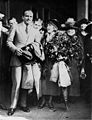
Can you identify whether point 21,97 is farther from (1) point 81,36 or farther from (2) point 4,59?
(1) point 81,36

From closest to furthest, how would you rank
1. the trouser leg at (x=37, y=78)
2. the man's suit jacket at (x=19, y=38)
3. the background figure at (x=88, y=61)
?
the man's suit jacket at (x=19, y=38) < the trouser leg at (x=37, y=78) < the background figure at (x=88, y=61)

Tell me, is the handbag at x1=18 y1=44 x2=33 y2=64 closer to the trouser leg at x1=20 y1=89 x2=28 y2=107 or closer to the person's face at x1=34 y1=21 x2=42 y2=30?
the person's face at x1=34 y1=21 x2=42 y2=30

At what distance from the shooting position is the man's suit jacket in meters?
3.52

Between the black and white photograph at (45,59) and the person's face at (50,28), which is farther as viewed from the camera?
the person's face at (50,28)

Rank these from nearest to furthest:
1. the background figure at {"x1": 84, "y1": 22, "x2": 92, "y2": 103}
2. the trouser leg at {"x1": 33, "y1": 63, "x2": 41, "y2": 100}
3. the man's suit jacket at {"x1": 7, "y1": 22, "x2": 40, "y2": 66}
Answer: the man's suit jacket at {"x1": 7, "y1": 22, "x2": 40, "y2": 66}, the trouser leg at {"x1": 33, "y1": 63, "x2": 41, "y2": 100}, the background figure at {"x1": 84, "y1": 22, "x2": 92, "y2": 103}

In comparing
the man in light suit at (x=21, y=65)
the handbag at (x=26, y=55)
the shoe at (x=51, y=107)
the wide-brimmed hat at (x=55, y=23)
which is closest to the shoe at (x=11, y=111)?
the man in light suit at (x=21, y=65)

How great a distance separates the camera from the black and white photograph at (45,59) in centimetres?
356

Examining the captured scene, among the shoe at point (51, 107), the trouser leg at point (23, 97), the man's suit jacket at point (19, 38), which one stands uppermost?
the man's suit jacket at point (19, 38)

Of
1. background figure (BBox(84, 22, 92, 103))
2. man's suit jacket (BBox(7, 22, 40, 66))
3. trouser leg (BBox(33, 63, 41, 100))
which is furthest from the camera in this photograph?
background figure (BBox(84, 22, 92, 103))

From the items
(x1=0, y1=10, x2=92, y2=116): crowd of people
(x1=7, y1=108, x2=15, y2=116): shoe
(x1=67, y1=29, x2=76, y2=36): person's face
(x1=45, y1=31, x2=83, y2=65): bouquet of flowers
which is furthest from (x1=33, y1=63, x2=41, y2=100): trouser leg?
(x1=67, y1=29, x2=76, y2=36): person's face

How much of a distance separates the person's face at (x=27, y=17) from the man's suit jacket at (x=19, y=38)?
51 mm

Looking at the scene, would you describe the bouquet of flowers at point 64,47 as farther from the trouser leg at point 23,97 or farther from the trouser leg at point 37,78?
the trouser leg at point 23,97

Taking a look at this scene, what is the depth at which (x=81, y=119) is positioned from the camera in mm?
3672

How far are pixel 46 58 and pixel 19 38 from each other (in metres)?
0.41
